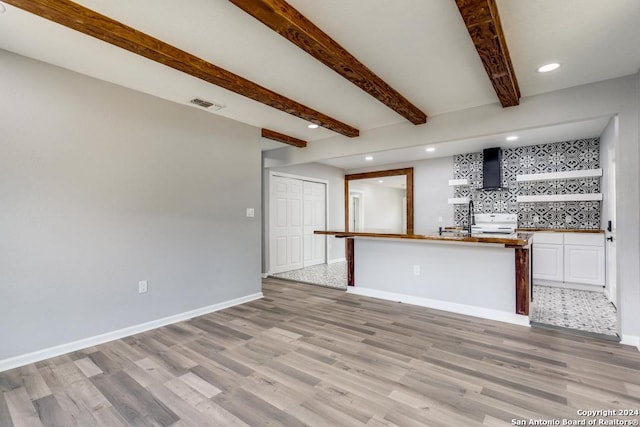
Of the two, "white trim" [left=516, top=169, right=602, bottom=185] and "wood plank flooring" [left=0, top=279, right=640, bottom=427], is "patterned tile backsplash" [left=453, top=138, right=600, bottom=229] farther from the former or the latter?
"wood plank flooring" [left=0, top=279, right=640, bottom=427]

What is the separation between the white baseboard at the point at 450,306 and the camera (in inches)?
131

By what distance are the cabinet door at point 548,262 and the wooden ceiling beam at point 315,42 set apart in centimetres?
374

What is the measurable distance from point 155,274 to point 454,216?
208 inches

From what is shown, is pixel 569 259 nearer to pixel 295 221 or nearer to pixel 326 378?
pixel 326 378

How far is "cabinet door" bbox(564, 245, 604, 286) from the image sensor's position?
456cm

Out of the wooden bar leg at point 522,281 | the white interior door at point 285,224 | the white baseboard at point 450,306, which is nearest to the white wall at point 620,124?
the wooden bar leg at point 522,281

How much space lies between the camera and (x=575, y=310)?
372 cm

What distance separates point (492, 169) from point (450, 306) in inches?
119

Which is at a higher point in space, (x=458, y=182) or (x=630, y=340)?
(x=458, y=182)

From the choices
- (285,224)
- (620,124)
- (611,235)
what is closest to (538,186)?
(611,235)

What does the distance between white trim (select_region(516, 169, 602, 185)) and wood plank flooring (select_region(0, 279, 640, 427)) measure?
3069 mm

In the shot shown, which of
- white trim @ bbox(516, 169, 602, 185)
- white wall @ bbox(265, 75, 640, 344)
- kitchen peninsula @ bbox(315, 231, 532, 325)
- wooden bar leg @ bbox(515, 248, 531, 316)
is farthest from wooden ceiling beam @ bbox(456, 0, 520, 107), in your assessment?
white trim @ bbox(516, 169, 602, 185)

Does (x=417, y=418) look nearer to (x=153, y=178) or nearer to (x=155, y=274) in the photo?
(x=155, y=274)

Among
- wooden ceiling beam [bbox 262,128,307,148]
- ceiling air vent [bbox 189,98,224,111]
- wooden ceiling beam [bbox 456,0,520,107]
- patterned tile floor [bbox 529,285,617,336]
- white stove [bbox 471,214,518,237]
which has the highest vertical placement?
ceiling air vent [bbox 189,98,224,111]
